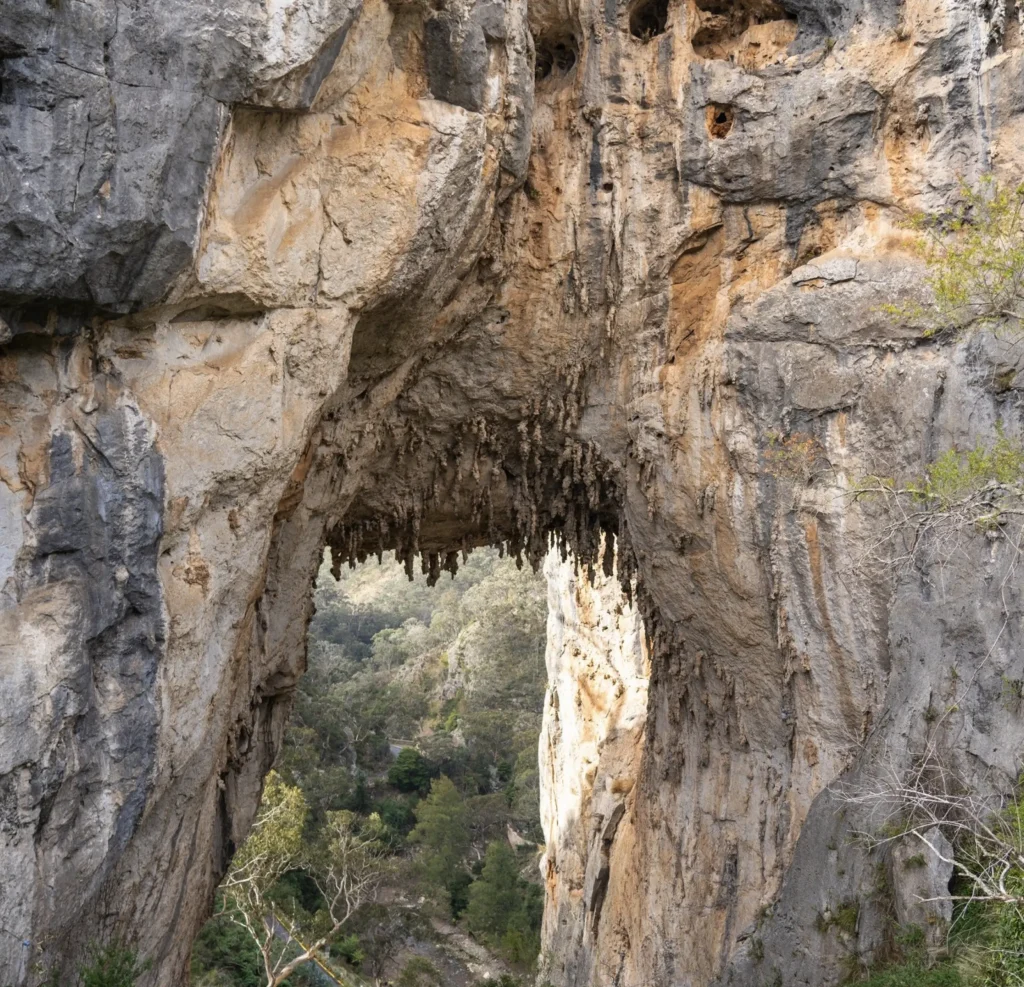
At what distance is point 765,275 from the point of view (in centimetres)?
981

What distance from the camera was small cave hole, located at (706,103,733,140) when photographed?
9.62 metres

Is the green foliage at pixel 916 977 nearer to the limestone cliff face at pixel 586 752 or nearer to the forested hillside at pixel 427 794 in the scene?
the limestone cliff face at pixel 586 752

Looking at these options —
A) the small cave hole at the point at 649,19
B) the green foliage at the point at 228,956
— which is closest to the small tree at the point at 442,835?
the green foliage at the point at 228,956

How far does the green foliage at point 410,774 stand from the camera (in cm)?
2789

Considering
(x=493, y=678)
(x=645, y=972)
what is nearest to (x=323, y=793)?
(x=493, y=678)

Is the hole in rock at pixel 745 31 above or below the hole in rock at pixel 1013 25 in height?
above

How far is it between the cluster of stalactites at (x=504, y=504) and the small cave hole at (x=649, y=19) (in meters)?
4.04

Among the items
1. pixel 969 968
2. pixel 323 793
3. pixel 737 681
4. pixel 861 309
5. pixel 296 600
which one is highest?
pixel 861 309

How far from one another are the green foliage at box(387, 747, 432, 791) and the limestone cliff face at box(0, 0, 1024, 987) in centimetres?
1611

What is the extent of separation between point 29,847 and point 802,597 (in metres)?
6.91

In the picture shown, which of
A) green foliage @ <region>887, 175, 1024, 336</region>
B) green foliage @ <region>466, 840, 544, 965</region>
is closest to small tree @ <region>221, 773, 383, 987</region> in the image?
green foliage @ <region>466, 840, 544, 965</region>

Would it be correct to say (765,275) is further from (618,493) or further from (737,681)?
(737,681)

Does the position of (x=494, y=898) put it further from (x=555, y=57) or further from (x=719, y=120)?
(x=555, y=57)

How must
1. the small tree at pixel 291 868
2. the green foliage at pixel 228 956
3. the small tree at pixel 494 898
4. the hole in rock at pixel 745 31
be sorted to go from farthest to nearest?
the small tree at pixel 494 898
the green foliage at pixel 228 956
the small tree at pixel 291 868
the hole in rock at pixel 745 31
